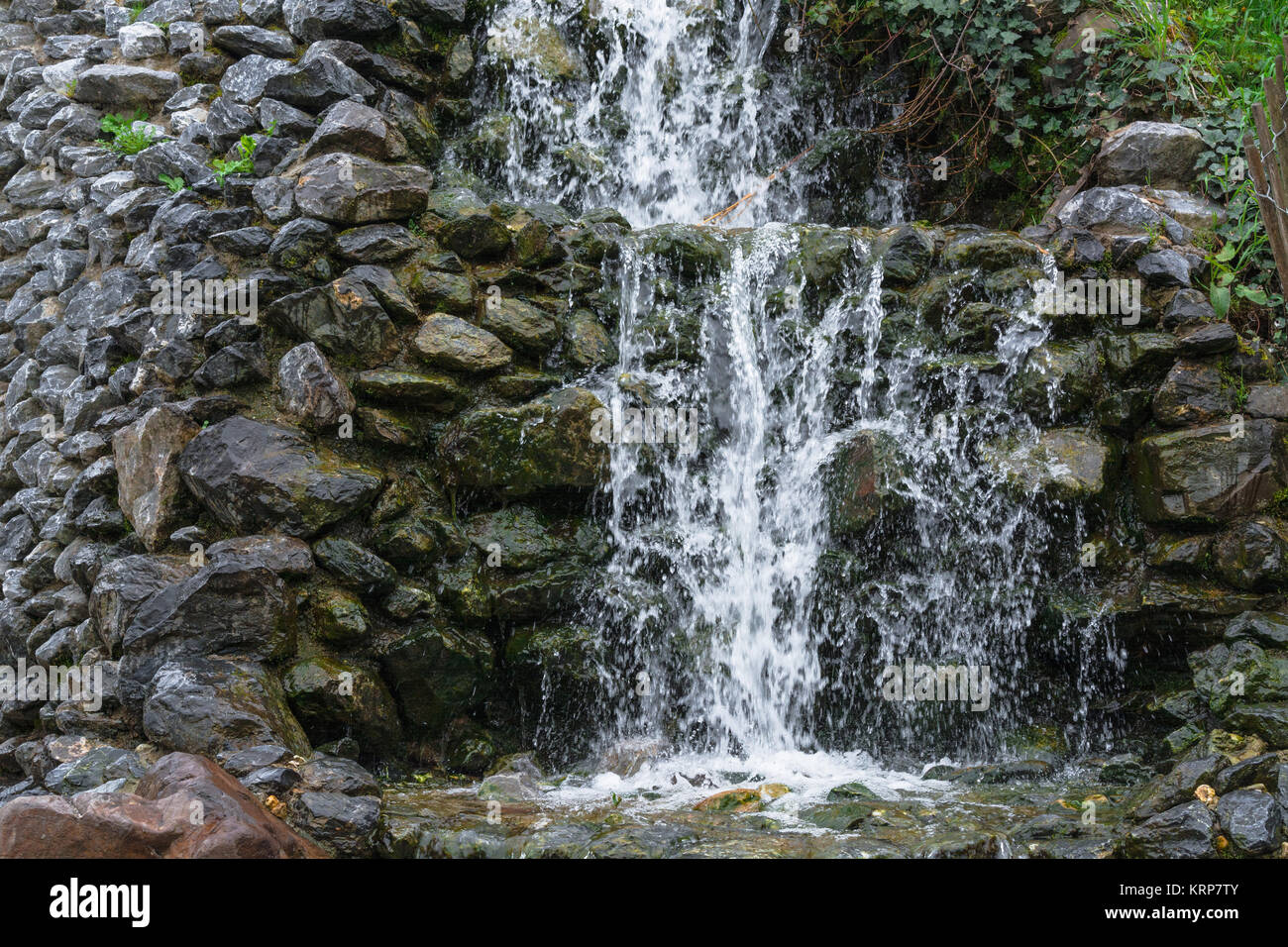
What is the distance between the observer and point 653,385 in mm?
5898

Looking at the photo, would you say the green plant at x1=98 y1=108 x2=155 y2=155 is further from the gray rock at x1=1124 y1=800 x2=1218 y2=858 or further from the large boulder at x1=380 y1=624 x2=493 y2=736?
the gray rock at x1=1124 y1=800 x2=1218 y2=858

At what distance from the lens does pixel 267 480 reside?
16.5 ft

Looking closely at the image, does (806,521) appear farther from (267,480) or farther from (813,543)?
(267,480)

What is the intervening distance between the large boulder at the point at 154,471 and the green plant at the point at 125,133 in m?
2.49

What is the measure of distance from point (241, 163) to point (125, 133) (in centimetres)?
124

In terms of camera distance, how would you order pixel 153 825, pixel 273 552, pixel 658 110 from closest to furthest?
pixel 153 825, pixel 273 552, pixel 658 110

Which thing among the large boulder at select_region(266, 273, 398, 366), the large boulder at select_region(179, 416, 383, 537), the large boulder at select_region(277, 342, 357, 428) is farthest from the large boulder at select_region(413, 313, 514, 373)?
the large boulder at select_region(179, 416, 383, 537)

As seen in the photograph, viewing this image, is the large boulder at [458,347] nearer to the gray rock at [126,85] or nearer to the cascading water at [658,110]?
the cascading water at [658,110]

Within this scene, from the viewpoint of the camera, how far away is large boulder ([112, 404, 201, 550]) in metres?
5.13

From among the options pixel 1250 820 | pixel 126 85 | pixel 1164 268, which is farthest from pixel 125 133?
pixel 1250 820

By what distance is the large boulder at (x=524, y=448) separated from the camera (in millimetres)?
5453

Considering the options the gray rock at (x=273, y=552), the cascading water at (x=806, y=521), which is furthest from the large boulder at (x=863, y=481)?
the gray rock at (x=273, y=552)

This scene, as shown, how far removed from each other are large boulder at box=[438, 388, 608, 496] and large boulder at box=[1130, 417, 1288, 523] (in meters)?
2.87

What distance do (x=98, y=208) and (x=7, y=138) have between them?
1.67m
